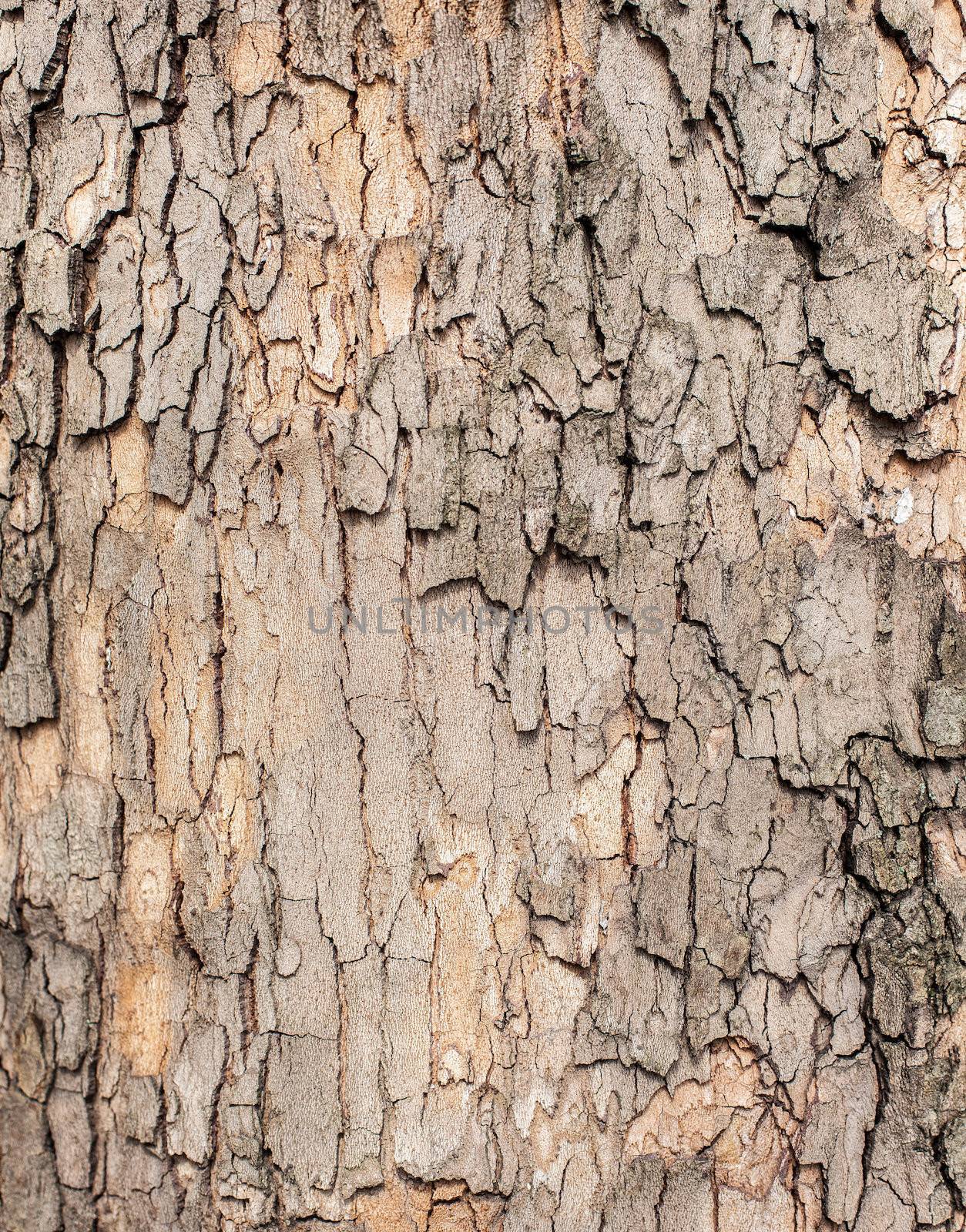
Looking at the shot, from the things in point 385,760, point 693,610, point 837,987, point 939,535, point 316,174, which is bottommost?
point 837,987

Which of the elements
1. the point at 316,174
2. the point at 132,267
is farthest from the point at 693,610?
the point at 132,267

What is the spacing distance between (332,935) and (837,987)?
71 cm

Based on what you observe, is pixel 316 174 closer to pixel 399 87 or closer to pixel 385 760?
pixel 399 87

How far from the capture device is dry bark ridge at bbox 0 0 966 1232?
1270mm

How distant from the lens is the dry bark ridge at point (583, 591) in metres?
1.27

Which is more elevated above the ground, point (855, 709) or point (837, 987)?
point (855, 709)

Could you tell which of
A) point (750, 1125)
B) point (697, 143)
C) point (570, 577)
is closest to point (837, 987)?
point (750, 1125)

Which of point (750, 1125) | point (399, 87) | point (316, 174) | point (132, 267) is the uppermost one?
point (399, 87)

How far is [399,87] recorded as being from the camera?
127 centimetres

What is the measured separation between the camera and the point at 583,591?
127cm

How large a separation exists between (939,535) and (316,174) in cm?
101

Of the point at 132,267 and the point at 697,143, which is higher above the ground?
the point at 697,143

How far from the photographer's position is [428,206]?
127 cm

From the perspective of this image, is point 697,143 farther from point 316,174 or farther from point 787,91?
point 316,174
